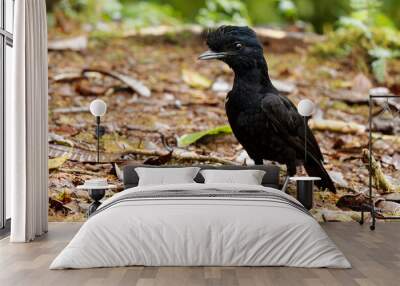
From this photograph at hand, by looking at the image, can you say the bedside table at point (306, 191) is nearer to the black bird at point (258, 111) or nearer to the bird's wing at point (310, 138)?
the black bird at point (258, 111)

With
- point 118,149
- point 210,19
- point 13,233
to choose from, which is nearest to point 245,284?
point 13,233

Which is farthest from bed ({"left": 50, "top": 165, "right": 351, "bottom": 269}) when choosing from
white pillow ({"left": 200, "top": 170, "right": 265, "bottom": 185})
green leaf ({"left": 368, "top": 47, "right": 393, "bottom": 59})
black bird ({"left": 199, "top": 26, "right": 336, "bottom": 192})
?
green leaf ({"left": 368, "top": 47, "right": 393, "bottom": 59})

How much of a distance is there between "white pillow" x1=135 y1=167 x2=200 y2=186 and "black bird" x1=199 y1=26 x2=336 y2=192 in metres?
0.74

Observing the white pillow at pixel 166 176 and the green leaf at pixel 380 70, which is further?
the green leaf at pixel 380 70

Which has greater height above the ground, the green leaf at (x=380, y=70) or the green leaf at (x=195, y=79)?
the green leaf at (x=380, y=70)

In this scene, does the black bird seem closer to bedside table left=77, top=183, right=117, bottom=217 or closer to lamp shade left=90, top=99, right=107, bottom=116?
lamp shade left=90, top=99, right=107, bottom=116

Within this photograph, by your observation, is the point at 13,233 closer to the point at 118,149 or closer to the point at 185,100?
the point at 118,149

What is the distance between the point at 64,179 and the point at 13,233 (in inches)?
51.2

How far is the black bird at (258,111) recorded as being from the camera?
18.7 feet

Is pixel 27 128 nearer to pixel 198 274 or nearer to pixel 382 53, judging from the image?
pixel 198 274

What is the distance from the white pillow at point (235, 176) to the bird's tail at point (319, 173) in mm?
651

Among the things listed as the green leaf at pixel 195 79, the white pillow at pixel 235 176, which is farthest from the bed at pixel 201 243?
the green leaf at pixel 195 79

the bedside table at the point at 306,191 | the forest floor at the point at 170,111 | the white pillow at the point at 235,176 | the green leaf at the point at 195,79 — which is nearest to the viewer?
the white pillow at the point at 235,176

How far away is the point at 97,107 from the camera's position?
5.79 metres
